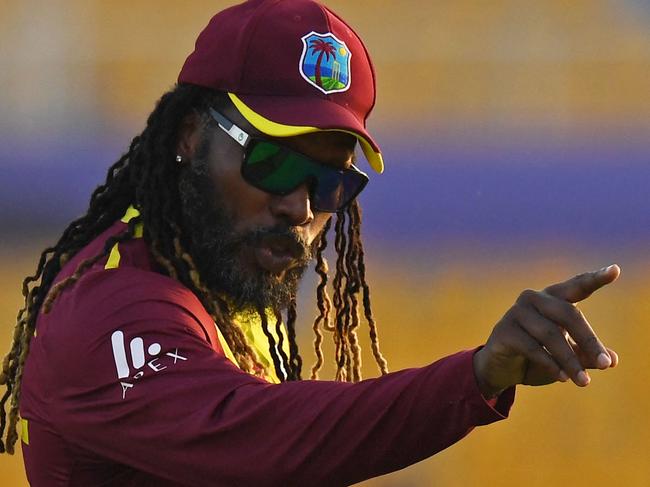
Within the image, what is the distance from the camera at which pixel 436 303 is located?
15.9 ft

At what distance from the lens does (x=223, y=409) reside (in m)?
1.75

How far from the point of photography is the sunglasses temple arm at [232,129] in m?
2.19

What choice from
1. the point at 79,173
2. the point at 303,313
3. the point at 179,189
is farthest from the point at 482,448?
the point at 179,189

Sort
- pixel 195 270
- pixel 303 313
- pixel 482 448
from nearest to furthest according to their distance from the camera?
pixel 195 270, pixel 303 313, pixel 482 448

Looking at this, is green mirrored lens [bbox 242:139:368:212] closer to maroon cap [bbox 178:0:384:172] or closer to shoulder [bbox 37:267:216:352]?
maroon cap [bbox 178:0:384:172]

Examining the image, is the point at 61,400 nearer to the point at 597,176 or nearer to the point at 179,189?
the point at 179,189

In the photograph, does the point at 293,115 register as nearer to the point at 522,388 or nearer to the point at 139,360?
the point at 139,360

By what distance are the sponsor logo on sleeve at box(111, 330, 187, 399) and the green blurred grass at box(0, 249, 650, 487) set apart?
2.66 meters

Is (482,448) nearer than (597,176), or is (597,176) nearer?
(482,448)

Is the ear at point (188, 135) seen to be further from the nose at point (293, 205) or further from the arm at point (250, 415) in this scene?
the arm at point (250, 415)

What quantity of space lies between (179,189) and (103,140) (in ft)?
9.33

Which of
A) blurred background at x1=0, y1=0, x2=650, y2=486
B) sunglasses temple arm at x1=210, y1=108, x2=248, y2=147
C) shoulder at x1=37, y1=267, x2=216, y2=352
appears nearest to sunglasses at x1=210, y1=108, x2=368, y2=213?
sunglasses temple arm at x1=210, y1=108, x2=248, y2=147

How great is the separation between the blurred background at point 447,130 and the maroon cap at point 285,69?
106 inches

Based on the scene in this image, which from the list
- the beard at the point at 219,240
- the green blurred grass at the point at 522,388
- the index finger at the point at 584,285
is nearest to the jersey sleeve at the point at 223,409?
the index finger at the point at 584,285
